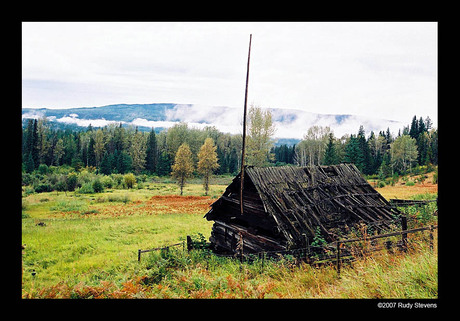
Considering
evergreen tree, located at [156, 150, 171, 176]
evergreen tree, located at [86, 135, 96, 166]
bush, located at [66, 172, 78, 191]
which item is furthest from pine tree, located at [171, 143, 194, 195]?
evergreen tree, located at [86, 135, 96, 166]

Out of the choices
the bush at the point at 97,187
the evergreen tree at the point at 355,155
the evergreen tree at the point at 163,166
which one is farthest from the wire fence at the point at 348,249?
the evergreen tree at the point at 163,166

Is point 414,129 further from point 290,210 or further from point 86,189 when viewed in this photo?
point 86,189

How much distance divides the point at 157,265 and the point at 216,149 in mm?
59908

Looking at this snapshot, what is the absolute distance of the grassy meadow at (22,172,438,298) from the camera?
16.1 ft

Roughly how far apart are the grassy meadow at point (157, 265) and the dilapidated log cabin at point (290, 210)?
1060 mm

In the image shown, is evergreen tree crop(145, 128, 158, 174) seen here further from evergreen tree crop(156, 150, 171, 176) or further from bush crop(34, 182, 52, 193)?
bush crop(34, 182, 52, 193)

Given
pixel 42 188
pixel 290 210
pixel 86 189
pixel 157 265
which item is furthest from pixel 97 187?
pixel 290 210

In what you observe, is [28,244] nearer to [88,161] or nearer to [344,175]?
[344,175]

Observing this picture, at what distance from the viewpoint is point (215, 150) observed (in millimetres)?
68188
